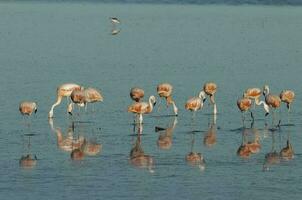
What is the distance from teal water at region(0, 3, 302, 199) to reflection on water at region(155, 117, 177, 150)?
122mm

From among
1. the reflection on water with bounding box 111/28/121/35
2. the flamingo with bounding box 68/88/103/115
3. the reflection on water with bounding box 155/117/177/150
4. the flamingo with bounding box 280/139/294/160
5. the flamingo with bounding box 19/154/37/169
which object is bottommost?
the flamingo with bounding box 19/154/37/169

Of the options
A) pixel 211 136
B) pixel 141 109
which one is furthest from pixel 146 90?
pixel 211 136

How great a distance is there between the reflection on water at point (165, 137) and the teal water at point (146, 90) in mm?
122

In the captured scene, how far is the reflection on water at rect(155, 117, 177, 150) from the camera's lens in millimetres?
19078

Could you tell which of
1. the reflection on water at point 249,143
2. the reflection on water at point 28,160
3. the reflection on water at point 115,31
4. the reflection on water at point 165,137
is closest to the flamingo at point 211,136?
the reflection on water at point 249,143

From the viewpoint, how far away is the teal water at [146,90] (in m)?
16.0

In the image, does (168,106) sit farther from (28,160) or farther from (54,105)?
(28,160)

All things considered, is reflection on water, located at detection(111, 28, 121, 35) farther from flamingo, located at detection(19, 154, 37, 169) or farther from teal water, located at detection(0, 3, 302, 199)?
flamingo, located at detection(19, 154, 37, 169)

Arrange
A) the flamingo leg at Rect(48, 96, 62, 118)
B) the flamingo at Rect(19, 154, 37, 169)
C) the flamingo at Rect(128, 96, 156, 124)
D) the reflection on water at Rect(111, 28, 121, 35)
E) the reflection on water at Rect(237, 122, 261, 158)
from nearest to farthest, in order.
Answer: the flamingo at Rect(19, 154, 37, 169) → the reflection on water at Rect(237, 122, 261, 158) → the flamingo at Rect(128, 96, 156, 124) → the flamingo leg at Rect(48, 96, 62, 118) → the reflection on water at Rect(111, 28, 121, 35)

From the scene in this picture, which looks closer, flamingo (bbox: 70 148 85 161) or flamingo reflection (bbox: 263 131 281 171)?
flamingo reflection (bbox: 263 131 281 171)

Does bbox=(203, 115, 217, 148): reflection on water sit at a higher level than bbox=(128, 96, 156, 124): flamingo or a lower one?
lower

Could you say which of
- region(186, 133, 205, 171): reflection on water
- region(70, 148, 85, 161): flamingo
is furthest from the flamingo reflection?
region(70, 148, 85, 161): flamingo

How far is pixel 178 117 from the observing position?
22.3 meters

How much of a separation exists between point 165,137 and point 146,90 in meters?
5.86
